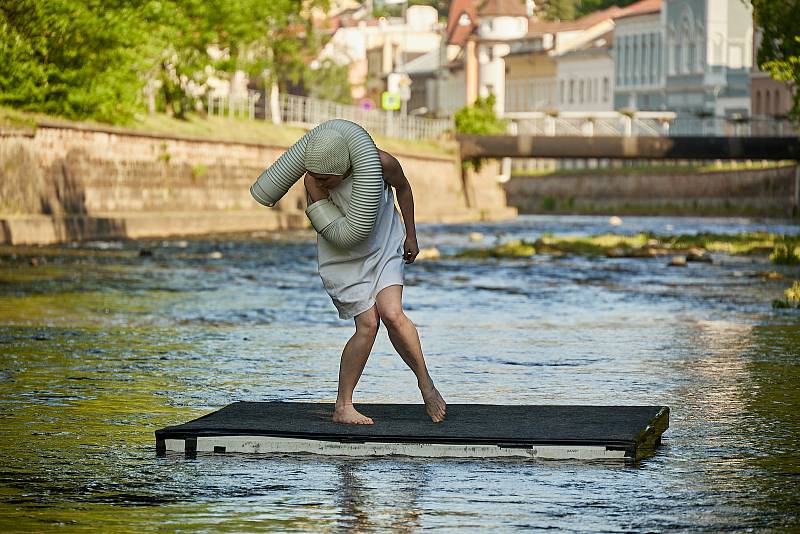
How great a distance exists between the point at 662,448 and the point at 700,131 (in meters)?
106

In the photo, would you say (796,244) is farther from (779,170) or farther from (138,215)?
(779,170)

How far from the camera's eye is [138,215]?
4644cm

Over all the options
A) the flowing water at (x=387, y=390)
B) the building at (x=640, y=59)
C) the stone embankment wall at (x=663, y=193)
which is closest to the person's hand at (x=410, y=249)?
the flowing water at (x=387, y=390)

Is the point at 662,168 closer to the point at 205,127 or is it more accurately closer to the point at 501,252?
the point at 205,127

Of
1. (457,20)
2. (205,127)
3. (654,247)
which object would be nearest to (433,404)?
(654,247)

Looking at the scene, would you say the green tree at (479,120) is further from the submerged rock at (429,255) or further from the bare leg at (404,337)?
the bare leg at (404,337)

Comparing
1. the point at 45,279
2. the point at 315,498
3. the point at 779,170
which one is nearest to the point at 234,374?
the point at 315,498

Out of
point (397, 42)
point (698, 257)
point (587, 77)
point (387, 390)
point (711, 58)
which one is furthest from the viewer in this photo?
point (397, 42)

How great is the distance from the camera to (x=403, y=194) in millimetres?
10266

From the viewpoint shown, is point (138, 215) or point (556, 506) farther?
point (138, 215)

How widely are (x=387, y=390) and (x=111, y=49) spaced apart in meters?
36.1

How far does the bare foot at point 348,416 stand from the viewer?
994 cm

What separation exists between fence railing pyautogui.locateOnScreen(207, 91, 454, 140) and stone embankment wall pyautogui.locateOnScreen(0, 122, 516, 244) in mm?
5848

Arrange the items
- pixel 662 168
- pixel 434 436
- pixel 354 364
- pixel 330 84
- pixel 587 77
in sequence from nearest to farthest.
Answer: pixel 434 436 → pixel 354 364 → pixel 662 168 → pixel 330 84 → pixel 587 77
